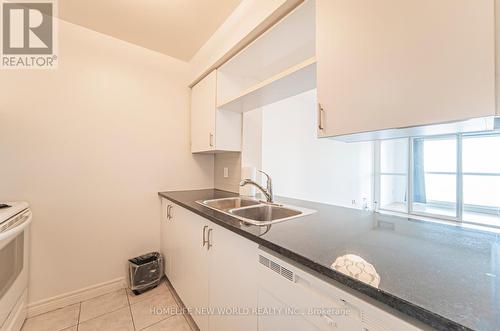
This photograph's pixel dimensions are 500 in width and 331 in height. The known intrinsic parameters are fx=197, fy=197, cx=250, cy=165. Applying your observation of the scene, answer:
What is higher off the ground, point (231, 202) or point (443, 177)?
point (443, 177)

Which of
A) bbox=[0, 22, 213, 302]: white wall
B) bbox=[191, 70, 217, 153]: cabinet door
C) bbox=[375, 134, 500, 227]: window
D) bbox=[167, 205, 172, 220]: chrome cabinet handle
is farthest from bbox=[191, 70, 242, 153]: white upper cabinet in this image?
bbox=[375, 134, 500, 227]: window

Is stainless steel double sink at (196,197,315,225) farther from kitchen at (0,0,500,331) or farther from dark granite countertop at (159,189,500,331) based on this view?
dark granite countertop at (159,189,500,331)

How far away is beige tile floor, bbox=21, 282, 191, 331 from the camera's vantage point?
1.43 meters

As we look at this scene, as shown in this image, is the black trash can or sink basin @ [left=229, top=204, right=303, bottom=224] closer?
sink basin @ [left=229, top=204, right=303, bottom=224]

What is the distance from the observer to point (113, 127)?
6.13ft

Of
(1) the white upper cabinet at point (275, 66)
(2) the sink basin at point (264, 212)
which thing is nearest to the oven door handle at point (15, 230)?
(2) the sink basin at point (264, 212)

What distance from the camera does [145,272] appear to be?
1824 millimetres

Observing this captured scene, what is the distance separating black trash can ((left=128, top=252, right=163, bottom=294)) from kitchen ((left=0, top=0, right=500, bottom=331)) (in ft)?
0.22

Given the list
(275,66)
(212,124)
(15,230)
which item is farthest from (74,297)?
(275,66)

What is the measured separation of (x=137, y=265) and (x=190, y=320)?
695 millimetres

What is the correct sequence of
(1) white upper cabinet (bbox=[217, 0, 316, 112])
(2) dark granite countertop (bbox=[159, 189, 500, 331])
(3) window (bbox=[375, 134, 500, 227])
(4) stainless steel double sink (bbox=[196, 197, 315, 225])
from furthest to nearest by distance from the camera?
(3) window (bbox=[375, 134, 500, 227]), (4) stainless steel double sink (bbox=[196, 197, 315, 225]), (1) white upper cabinet (bbox=[217, 0, 316, 112]), (2) dark granite countertop (bbox=[159, 189, 500, 331])

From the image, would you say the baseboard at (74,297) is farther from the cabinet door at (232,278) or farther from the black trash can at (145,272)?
the cabinet door at (232,278)

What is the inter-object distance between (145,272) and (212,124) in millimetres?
1514

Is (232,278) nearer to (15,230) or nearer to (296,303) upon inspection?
(296,303)
